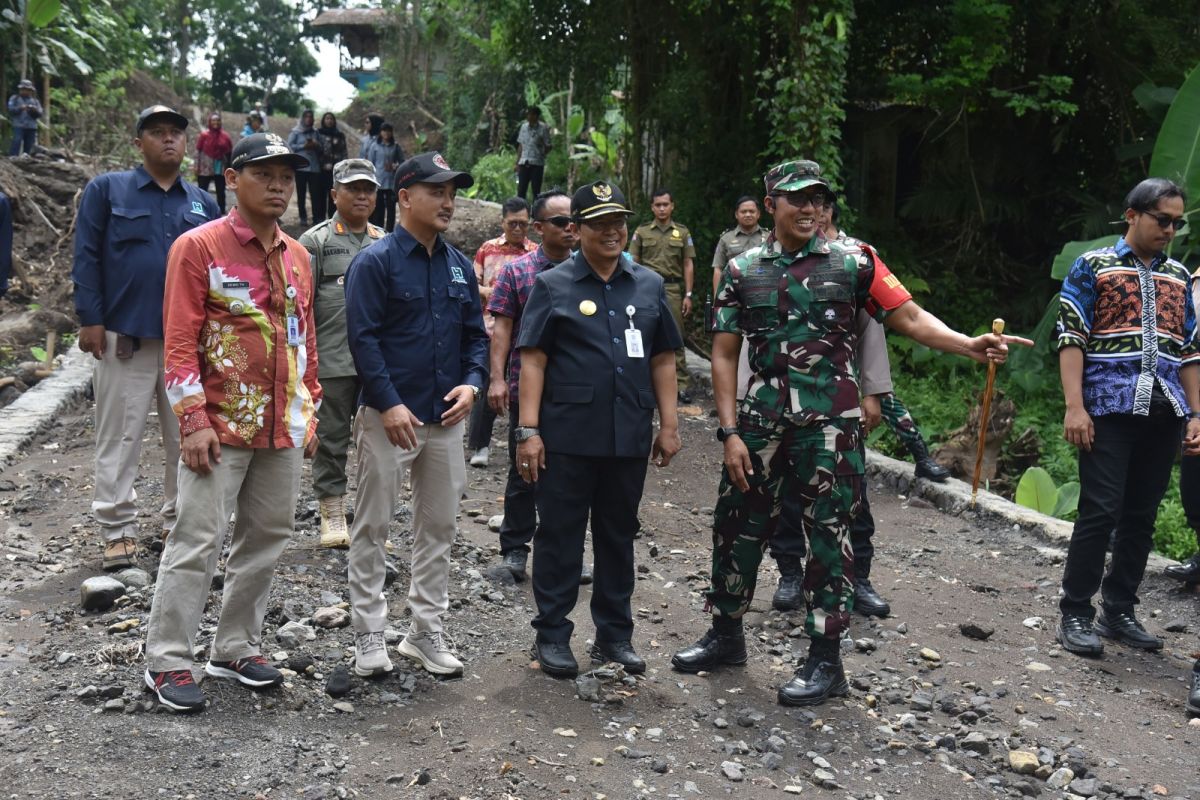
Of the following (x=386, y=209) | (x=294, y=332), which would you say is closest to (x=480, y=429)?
(x=294, y=332)

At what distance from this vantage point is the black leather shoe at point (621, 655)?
504 centimetres

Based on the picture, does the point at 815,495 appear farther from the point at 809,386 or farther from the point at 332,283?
the point at 332,283

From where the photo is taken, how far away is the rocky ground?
159 inches

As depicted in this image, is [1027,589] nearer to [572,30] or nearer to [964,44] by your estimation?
[964,44]

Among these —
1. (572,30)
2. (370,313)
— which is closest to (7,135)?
(572,30)

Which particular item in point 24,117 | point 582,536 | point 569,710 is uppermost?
point 24,117

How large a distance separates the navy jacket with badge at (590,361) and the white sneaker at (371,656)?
1.05m

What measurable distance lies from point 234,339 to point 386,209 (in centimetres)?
1529

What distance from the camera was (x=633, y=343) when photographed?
16.1 ft

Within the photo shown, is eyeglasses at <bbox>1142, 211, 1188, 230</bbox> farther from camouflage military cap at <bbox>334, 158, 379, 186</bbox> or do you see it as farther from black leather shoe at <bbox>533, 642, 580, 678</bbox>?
camouflage military cap at <bbox>334, 158, 379, 186</bbox>

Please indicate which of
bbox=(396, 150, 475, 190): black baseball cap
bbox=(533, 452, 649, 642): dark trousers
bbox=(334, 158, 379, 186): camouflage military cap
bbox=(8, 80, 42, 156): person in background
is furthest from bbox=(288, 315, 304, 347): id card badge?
bbox=(8, 80, 42, 156): person in background

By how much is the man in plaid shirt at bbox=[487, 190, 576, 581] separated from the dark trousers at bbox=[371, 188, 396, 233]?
503 inches

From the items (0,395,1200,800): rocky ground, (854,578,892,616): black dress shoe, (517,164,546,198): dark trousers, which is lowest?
(0,395,1200,800): rocky ground

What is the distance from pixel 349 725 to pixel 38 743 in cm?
105
